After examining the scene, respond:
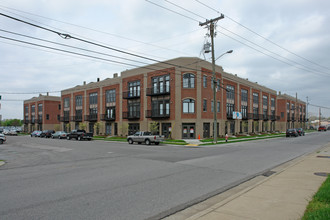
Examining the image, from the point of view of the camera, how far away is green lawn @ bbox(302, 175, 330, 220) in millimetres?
4461

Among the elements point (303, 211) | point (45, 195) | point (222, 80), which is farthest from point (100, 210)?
point (222, 80)

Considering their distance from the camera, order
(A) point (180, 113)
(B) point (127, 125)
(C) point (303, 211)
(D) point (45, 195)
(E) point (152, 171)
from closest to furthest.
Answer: (C) point (303, 211)
(D) point (45, 195)
(E) point (152, 171)
(A) point (180, 113)
(B) point (127, 125)

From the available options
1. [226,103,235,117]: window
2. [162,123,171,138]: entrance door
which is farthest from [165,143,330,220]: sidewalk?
[226,103,235,117]: window

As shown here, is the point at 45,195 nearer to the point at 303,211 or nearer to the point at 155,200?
the point at 155,200

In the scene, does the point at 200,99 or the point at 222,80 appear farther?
the point at 222,80

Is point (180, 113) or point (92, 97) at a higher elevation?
point (92, 97)

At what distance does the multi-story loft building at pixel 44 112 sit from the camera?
67.0 m

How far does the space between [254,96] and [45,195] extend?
53.6 metres

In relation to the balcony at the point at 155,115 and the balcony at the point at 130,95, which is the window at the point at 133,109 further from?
the balcony at the point at 155,115

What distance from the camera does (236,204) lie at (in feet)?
18.6

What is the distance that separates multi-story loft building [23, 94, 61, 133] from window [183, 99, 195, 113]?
4325 cm

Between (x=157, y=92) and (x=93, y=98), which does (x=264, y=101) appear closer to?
(x=157, y=92)

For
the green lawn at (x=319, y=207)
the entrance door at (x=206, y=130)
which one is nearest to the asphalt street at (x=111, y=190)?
the green lawn at (x=319, y=207)

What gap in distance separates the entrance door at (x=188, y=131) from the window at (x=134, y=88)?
10.6 meters
